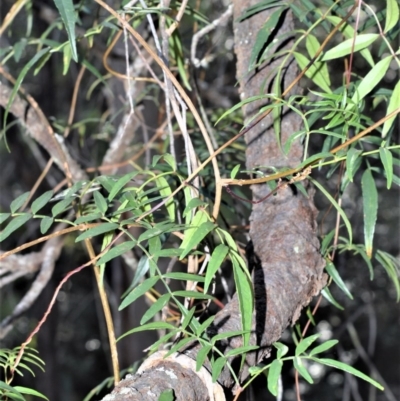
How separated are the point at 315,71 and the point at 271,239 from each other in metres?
0.15

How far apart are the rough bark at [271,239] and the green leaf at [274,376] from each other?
0.05 m

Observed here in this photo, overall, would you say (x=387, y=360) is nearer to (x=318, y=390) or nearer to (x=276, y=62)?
(x=318, y=390)

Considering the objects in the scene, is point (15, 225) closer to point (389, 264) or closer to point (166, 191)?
point (166, 191)

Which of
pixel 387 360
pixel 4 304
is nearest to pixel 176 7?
pixel 4 304

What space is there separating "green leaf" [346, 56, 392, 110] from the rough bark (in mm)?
93

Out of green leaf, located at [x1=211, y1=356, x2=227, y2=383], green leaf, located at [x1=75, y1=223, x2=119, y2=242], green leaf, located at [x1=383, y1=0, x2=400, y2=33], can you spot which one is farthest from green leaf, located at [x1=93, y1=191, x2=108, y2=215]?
green leaf, located at [x1=383, y1=0, x2=400, y2=33]

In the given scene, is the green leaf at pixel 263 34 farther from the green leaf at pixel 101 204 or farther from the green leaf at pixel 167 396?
the green leaf at pixel 167 396

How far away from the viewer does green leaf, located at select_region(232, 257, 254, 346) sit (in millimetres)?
326

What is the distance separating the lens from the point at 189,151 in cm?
43

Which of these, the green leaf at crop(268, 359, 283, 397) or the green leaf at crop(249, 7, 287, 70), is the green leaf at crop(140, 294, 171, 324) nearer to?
the green leaf at crop(268, 359, 283, 397)

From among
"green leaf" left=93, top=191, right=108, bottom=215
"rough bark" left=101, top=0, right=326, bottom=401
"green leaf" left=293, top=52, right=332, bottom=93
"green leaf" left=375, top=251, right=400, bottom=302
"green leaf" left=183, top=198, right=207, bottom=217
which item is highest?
"green leaf" left=293, top=52, right=332, bottom=93

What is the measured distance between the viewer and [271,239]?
46 centimetres

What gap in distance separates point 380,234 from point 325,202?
34cm

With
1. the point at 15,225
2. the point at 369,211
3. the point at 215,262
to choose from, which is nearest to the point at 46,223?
the point at 15,225
